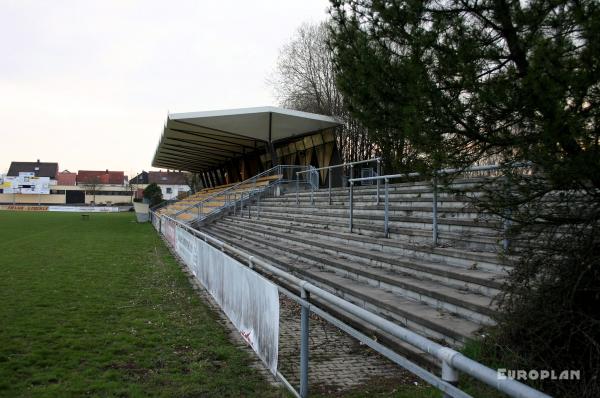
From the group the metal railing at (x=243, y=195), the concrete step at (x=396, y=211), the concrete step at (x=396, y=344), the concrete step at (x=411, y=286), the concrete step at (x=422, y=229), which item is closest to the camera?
the concrete step at (x=396, y=344)

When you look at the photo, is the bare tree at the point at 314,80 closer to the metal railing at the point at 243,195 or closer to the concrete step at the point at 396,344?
the metal railing at the point at 243,195

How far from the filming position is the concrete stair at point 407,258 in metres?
5.39

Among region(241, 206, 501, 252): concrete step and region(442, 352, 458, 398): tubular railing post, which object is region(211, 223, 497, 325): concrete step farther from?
region(442, 352, 458, 398): tubular railing post

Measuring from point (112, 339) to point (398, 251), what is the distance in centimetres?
486

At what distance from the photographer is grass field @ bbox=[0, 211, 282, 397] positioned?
4.72 metres

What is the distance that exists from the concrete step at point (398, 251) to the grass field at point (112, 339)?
3039 mm

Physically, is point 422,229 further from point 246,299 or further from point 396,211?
point 246,299

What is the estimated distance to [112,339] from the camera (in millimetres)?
6379

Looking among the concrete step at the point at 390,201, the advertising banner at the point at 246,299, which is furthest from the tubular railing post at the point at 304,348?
the concrete step at the point at 390,201

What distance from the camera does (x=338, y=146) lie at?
29.7m

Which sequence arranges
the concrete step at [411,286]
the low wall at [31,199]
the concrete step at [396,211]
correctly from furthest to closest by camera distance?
the low wall at [31,199]
the concrete step at [396,211]
the concrete step at [411,286]

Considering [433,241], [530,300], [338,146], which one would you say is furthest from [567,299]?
[338,146]

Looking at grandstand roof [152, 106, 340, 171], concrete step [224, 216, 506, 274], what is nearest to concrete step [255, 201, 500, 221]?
concrete step [224, 216, 506, 274]

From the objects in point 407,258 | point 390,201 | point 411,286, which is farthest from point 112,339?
point 390,201
